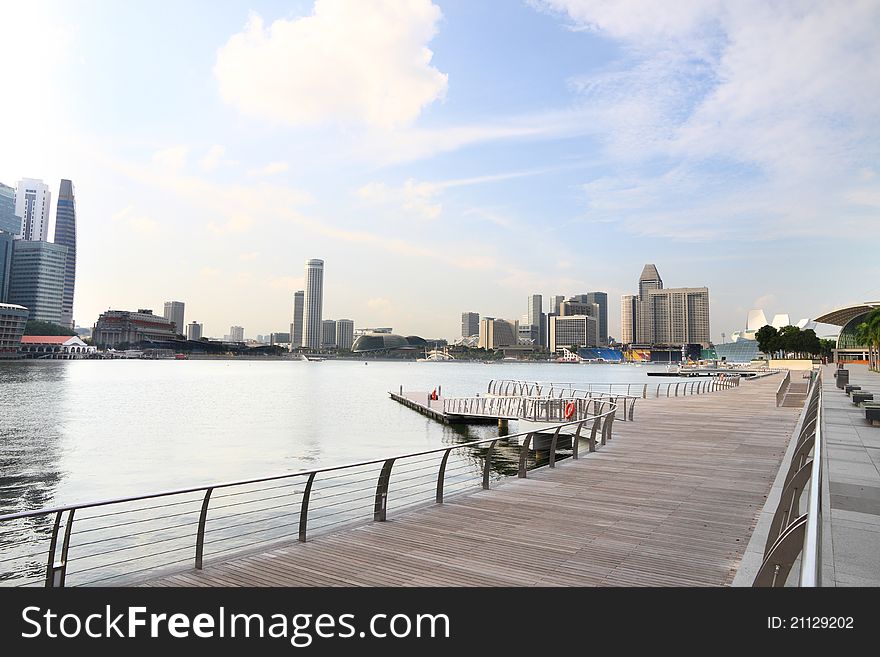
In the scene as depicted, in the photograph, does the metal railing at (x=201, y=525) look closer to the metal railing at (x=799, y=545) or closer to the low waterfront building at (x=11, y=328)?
the metal railing at (x=799, y=545)

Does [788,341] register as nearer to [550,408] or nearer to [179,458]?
[550,408]

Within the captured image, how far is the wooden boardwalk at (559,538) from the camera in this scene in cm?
631

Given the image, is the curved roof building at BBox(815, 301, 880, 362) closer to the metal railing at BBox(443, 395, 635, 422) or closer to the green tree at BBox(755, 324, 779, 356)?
the green tree at BBox(755, 324, 779, 356)

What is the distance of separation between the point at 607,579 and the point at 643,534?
6.45ft

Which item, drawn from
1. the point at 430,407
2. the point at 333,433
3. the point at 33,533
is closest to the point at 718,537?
the point at 33,533

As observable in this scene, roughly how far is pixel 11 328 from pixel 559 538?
223860mm

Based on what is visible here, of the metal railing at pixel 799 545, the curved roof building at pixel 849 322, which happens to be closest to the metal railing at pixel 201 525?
the metal railing at pixel 799 545

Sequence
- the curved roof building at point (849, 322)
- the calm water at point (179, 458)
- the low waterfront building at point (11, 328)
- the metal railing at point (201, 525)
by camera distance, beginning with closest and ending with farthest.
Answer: the metal railing at point (201, 525), the calm water at point (179, 458), the curved roof building at point (849, 322), the low waterfront building at point (11, 328)

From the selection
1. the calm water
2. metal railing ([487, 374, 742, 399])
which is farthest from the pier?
metal railing ([487, 374, 742, 399])

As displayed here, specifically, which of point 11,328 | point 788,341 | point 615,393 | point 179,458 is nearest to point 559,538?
point 179,458

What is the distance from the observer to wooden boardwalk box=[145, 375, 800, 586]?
6309mm

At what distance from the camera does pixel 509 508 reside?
952cm

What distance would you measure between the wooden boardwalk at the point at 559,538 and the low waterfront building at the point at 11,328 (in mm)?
215703
